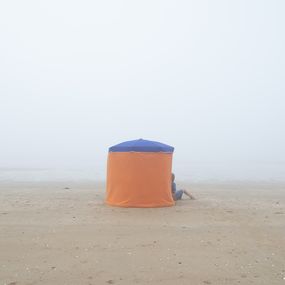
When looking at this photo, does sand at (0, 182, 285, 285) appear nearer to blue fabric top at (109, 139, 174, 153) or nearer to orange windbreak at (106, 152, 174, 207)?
orange windbreak at (106, 152, 174, 207)

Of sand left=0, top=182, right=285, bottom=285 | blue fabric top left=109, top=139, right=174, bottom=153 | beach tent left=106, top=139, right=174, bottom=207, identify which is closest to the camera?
sand left=0, top=182, right=285, bottom=285

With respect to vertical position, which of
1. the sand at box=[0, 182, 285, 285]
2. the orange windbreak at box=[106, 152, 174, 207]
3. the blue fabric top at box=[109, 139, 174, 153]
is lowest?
the sand at box=[0, 182, 285, 285]

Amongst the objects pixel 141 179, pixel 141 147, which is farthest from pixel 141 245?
pixel 141 147

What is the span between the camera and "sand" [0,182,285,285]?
21.0 ft

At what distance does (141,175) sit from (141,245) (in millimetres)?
4395

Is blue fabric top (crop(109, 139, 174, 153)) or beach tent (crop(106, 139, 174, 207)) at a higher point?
blue fabric top (crop(109, 139, 174, 153))

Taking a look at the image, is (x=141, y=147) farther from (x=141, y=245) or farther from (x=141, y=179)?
(x=141, y=245)

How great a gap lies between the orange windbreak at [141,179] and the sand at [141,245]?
0.47 m

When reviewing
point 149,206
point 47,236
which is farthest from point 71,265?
point 149,206

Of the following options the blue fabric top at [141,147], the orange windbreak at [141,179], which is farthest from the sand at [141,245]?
the blue fabric top at [141,147]

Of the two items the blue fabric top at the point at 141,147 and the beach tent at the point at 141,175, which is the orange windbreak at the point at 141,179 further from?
the blue fabric top at the point at 141,147

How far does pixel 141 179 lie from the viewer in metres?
12.3

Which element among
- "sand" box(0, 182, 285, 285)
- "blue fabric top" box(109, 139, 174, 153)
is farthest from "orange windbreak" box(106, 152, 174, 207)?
"sand" box(0, 182, 285, 285)

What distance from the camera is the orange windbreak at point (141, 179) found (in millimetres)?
12328
